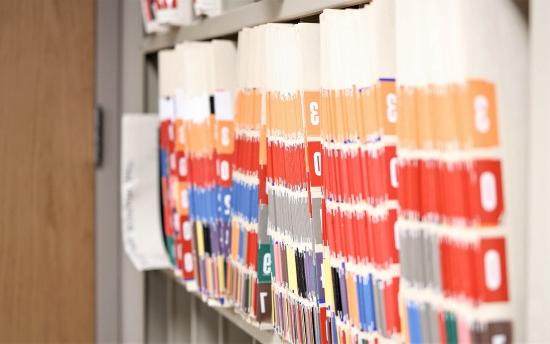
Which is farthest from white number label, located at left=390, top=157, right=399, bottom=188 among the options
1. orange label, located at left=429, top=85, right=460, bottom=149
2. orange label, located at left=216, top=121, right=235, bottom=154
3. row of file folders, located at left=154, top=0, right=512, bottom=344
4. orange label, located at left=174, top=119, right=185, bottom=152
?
orange label, located at left=174, top=119, right=185, bottom=152

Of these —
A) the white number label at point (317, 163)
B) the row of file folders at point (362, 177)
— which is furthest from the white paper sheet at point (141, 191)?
the white number label at point (317, 163)

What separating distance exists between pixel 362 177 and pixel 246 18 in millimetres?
574

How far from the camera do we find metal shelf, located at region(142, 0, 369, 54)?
108cm

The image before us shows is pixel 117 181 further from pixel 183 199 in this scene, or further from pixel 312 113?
pixel 312 113

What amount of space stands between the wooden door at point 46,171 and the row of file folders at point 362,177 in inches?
37.3

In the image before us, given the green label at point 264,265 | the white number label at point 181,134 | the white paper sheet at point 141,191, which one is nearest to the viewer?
the green label at point 264,265

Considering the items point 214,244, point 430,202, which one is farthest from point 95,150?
point 430,202

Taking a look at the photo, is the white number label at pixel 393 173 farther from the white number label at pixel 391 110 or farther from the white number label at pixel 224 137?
the white number label at pixel 224 137

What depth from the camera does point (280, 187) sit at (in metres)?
1.14

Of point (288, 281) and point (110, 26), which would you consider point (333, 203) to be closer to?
point (288, 281)

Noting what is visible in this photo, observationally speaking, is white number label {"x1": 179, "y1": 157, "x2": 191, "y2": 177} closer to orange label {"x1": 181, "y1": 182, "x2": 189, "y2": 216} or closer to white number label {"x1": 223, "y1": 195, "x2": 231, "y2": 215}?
orange label {"x1": 181, "y1": 182, "x2": 189, "y2": 216}

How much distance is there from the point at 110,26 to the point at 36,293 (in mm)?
890

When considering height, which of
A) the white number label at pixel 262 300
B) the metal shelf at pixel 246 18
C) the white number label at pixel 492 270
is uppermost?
the metal shelf at pixel 246 18

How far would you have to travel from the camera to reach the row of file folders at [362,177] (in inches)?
28.0
